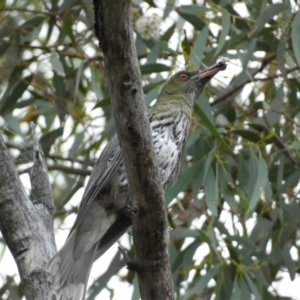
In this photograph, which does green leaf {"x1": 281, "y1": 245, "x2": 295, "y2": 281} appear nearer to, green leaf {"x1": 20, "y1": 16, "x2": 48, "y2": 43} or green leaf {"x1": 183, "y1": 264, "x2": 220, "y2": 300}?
green leaf {"x1": 183, "y1": 264, "x2": 220, "y2": 300}

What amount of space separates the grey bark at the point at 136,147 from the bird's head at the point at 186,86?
178 centimetres

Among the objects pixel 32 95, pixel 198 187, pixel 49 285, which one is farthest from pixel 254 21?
pixel 49 285

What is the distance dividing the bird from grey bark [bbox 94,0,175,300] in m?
0.62

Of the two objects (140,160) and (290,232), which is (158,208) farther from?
(290,232)

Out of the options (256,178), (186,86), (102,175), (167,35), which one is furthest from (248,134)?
(102,175)

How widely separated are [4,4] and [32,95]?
24.8 inches

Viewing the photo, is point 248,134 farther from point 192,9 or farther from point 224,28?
point 192,9

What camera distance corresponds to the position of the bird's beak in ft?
16.1

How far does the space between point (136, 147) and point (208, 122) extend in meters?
1.42

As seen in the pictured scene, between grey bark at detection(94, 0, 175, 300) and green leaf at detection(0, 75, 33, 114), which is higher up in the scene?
green leaf at detection(0, 75, 33, 114)

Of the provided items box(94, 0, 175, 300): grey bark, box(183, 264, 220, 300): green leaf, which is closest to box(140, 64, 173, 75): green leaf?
box(183, 264, 220, 300): green leaf

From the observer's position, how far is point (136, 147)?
11.1ft

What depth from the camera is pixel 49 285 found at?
13.4 ft

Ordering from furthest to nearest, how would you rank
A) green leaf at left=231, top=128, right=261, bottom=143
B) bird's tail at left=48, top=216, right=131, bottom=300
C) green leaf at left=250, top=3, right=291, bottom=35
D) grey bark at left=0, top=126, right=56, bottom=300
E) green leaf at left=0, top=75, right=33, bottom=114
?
1. green leaf at left=0, top=75, right=33, bottom=114
2. green leaf at left=231, top=128, right=261, bottom=143
3. green leaf at left=250, top=3, right=291, bottom=35
4. bird's tail at left=48, top=216, right=131, bottom=300
5. grey bark at left=0, top=126, right=56, bottom=300
